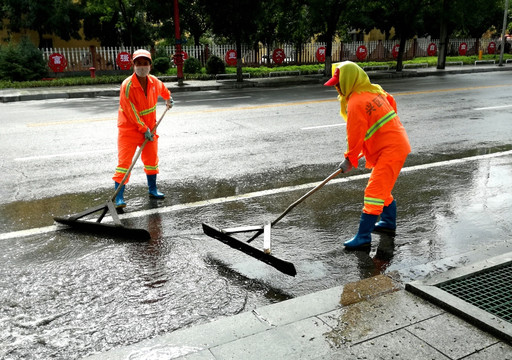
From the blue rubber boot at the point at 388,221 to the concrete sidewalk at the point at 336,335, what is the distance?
140 cm

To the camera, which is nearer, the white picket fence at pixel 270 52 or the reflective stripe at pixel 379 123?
the reflective stripe at pixel 379 123

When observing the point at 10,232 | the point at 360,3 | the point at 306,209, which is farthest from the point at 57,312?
the point at 360,3

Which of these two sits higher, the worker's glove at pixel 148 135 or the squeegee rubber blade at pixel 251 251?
the worker's glove at pixel 148 135

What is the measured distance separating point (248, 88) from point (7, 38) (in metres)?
19.1

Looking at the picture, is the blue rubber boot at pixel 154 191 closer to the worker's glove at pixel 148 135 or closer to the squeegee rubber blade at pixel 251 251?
the worker's glove at pixel 148 135

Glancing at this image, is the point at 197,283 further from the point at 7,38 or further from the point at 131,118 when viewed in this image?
the point at 7,38

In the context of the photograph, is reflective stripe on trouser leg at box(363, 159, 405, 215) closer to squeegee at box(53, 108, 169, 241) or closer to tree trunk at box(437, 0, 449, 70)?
squeegee at box(53, 108, 169, 241)

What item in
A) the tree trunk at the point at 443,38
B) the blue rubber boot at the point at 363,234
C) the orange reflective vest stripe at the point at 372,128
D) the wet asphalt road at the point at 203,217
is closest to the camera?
the wet asphalt road at the point at 203,217

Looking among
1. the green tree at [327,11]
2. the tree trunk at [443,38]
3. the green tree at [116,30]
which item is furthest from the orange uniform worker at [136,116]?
the green tree at [116,30]

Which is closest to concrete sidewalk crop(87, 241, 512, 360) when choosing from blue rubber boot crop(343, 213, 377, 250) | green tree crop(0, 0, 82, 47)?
blue rubber boot crop(343, 213, 377, 250)

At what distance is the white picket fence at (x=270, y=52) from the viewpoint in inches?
923

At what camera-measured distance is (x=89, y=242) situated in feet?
14.6

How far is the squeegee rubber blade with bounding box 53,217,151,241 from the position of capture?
14.6 feet

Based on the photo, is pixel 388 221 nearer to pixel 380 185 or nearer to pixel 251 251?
pixel 380 185
